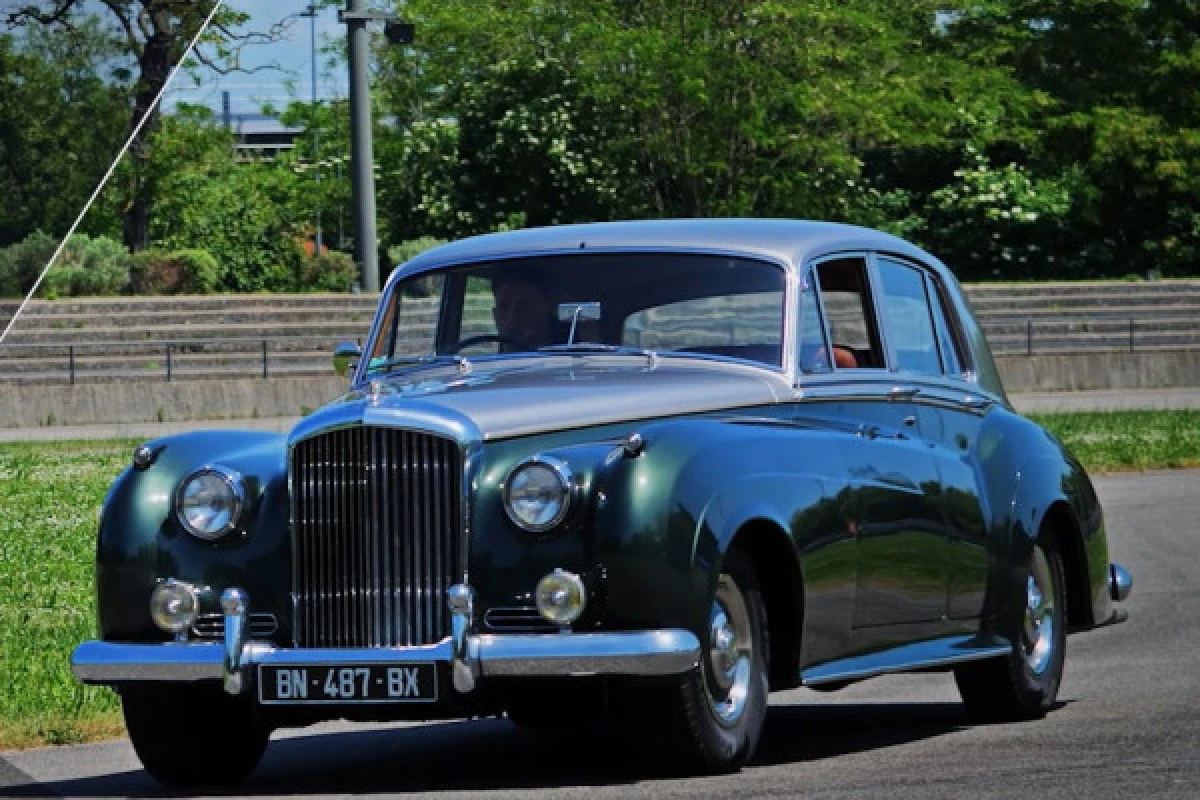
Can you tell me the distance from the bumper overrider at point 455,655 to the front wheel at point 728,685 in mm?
196

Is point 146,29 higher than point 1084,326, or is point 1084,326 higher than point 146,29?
point 146,29

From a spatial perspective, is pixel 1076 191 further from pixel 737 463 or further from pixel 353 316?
pixel 737 463

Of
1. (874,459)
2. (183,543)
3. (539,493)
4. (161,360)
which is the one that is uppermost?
(539,493)

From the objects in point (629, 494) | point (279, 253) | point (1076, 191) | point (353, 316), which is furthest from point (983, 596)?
point (1076, 191)

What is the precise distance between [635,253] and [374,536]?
6.44 ft

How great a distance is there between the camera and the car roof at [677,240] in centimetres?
983

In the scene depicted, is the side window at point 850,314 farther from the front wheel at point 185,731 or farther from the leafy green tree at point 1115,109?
the leafy green tree at point 1115,109

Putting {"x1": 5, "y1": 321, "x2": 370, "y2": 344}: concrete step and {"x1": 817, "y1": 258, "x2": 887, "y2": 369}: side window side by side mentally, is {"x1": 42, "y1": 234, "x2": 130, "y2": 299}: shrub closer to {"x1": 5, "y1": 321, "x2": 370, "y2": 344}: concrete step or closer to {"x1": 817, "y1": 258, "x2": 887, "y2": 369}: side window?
{"x1": 5, "y1": 321, "x2": 370, "y2": 344}: concrete step

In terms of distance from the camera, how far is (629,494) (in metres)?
7.98

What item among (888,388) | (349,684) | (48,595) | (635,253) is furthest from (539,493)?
(48,595)

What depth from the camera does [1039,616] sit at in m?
10.9

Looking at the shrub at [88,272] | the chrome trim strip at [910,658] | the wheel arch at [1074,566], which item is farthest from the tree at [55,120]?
the shrub at [88,272]

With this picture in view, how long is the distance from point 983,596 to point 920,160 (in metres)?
44.9

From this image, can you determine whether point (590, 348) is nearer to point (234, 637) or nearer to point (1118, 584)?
point (234, 637)
